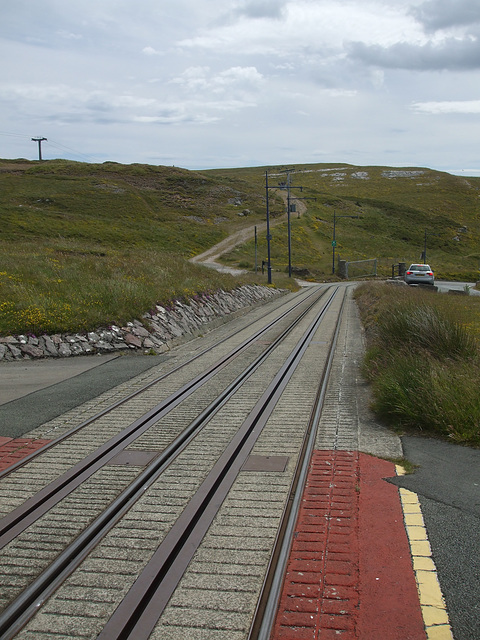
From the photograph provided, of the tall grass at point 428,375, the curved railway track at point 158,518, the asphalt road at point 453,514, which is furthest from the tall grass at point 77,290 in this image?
the asphalt road at point 453,514

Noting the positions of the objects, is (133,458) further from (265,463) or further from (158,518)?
(158,518)

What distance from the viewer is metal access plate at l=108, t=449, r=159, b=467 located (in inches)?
263

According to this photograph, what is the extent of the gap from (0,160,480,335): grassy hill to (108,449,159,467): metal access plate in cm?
870

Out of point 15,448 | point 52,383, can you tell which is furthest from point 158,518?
point 52,383

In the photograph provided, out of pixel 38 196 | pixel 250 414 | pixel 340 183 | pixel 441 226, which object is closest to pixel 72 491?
pixel 250 414

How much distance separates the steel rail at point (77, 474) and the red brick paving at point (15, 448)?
834 mm

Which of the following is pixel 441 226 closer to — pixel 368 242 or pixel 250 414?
pixel 368 242

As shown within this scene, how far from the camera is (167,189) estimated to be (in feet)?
349

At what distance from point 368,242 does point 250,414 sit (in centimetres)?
8758

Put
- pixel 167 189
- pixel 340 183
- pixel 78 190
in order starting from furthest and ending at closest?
pixel 340 183, pixel 167 189, pixel 78 190

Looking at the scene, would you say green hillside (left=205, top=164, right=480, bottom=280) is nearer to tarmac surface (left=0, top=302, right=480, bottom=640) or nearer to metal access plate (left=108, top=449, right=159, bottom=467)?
tarmac surface (left=0, top=302, right=480, bottom=640)

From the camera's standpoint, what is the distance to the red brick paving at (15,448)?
22.5ft

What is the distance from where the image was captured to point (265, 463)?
6590 mm

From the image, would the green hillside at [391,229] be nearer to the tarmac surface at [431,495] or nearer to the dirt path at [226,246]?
the dirt path at [226,246]
